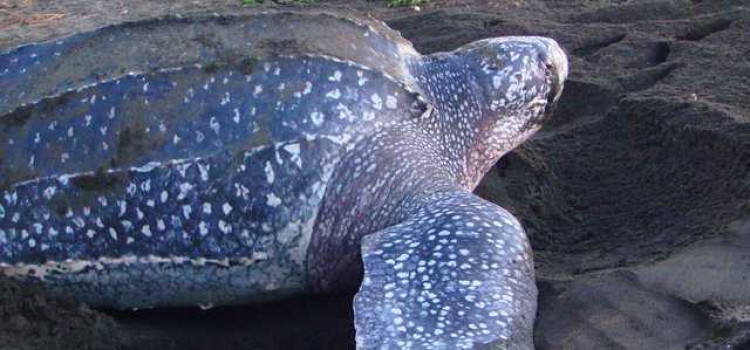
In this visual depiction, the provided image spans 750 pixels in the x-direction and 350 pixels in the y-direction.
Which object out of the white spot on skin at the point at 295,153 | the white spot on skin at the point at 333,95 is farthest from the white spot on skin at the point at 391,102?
the white spot on skin at the point at 295,153

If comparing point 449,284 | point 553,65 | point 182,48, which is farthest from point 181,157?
point 553,65

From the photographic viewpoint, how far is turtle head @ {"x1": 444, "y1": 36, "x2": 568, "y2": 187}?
2852 mm

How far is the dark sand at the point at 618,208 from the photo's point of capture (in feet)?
7.21

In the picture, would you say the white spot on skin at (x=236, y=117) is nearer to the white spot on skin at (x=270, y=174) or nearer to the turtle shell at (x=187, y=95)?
the turtle shell at (x=187, y=95)

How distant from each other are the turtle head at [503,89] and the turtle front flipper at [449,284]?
579 mm

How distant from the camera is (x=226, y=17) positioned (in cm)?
264

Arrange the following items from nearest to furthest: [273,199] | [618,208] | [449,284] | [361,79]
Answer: [449,284]
[273,199]
[361,79]
[618,208]

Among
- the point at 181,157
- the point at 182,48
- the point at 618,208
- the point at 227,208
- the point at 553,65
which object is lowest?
the point at 618,208

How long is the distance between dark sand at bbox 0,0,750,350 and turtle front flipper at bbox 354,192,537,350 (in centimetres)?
19

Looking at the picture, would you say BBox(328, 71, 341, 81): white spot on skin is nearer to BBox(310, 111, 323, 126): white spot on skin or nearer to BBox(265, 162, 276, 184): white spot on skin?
BBox(310, 111, 323, 126): white spot on skin

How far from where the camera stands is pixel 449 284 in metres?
2.07

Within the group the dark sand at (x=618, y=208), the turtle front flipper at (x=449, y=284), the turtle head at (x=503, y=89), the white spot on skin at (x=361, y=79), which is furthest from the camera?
the turtle head at (x=503, y=89)

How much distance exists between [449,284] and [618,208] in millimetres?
993

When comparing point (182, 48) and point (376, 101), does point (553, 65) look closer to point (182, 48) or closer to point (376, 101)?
point (376, 101)
